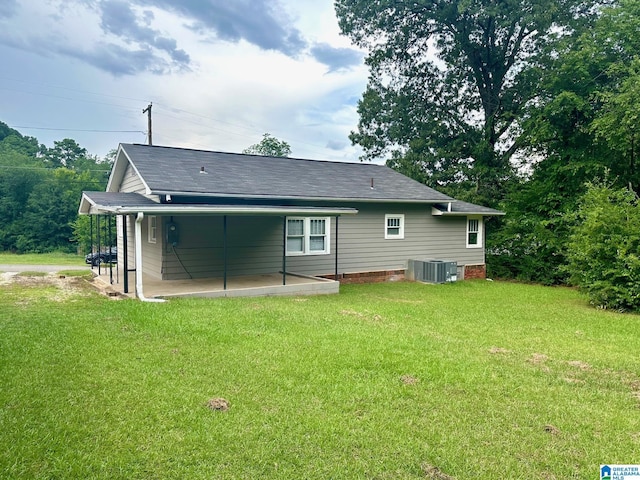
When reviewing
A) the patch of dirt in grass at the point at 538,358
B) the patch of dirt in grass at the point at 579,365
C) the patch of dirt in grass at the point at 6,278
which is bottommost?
the patch of dirt in grass at the point at 579,365

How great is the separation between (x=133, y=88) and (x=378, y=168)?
13.1 m

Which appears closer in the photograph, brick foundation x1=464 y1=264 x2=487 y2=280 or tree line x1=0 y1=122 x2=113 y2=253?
brick foundation x1=464 y1=264 x2=487 y2=280

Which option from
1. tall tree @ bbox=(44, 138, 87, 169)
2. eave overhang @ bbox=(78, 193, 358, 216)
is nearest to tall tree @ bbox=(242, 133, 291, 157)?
tall tree @ bbox=(44, 138, 87, 169)

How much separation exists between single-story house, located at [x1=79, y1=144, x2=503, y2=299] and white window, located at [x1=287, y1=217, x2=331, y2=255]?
3cm

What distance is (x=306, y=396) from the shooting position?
13.0 feet

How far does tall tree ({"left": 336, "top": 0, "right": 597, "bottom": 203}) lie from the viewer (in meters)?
18.4

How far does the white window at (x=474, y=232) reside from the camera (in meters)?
15.9

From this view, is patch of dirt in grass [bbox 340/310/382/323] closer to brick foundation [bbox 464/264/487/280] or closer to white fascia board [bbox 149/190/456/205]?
white fascia board [bbox 149/190/456/205]

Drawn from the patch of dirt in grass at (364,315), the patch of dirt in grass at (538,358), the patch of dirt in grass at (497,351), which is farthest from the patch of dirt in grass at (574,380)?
the patch of dirt in grass at (364,315)

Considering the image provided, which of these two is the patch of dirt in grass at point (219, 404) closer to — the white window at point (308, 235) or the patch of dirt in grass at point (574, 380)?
the patch of dirt in grass at point (574, 380)

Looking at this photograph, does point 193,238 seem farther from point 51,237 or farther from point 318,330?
point 51,237

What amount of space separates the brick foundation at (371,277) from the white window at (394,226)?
118cm

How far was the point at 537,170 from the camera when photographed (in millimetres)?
17234

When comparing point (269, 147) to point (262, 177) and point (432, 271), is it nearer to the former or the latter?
point (262, 177)
